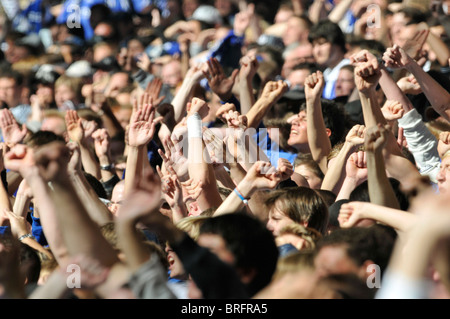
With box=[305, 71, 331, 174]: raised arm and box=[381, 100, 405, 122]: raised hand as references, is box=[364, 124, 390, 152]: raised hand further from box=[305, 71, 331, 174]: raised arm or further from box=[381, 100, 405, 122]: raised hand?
box=[305, 71, 331, 174]: raised arm

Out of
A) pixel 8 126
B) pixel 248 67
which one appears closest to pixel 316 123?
pixel 248 67

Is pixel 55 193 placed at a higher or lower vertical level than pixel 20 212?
higher

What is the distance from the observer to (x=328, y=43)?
6.87 meters

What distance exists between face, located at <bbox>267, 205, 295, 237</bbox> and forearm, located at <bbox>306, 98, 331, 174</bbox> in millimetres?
1413

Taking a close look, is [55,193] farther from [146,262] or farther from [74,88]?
[74,88]

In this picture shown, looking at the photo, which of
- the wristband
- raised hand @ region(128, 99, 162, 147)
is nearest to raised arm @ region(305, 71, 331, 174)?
the wristband

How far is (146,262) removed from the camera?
245cm

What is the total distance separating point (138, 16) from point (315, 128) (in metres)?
7.25

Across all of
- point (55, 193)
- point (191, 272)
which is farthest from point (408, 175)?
point (55, 193)

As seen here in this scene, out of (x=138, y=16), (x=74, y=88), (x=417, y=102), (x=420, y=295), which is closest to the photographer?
(x=420, y=295)

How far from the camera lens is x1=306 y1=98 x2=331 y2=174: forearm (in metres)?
5.09

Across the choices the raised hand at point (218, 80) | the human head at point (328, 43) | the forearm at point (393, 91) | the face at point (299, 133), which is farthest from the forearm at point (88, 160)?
the forearm at point (393, 91)

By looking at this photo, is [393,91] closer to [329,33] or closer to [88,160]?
[329,33]

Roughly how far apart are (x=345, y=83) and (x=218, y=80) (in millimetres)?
1185
